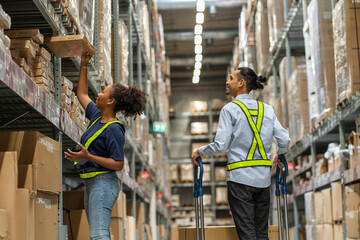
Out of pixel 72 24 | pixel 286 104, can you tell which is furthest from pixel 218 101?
pixel 72 24

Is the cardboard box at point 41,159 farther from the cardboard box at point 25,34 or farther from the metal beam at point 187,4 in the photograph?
the metal beam at point 187,4

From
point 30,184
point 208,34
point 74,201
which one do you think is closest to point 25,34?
point 30,184

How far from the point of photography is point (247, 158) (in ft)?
12.4

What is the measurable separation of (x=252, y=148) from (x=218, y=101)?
16735mm

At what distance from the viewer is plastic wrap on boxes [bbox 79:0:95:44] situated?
4742mm

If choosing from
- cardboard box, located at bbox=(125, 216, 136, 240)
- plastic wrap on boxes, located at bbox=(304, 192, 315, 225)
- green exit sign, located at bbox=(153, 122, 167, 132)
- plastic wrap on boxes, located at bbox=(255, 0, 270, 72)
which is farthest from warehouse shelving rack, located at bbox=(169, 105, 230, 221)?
cardboard box, located at bbox=(125, 216, 136, 240)

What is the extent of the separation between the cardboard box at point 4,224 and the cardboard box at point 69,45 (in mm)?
1572

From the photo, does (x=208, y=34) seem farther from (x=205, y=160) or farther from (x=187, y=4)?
(x=205, y=160)

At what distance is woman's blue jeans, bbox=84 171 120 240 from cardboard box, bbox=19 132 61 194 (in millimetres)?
225

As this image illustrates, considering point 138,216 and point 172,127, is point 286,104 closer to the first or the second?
point 138,216

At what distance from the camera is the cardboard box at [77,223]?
504cm

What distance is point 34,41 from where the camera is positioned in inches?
148

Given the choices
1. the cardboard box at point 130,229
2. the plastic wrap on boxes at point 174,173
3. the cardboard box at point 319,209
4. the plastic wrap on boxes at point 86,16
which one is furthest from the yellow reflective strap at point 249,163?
the plastic wrap on boxes at point 174,173

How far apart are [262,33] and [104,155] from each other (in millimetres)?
8805
